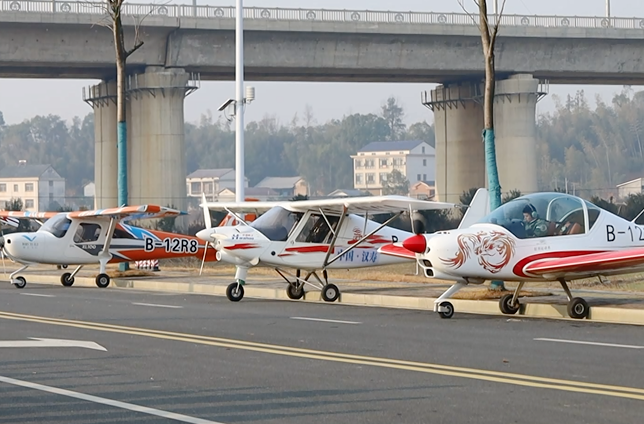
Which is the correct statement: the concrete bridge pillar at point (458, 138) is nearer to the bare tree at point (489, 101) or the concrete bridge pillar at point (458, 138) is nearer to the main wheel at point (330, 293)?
the bare tree at point (489, 101)

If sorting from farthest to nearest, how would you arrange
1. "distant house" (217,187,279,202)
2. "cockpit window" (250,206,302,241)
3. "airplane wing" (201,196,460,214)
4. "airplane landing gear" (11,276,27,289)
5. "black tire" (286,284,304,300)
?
1. "distant house" (217,187,279,202)
2. "airplane landing gear" (11,276,27,289)
3. "black tire" (286,284,304,300)
4. "cockpit window" (250,206,302,241)
5. "airplane wing" (201,196,460,214)

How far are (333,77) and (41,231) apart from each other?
36.2 m

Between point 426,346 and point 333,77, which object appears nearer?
point 426,346

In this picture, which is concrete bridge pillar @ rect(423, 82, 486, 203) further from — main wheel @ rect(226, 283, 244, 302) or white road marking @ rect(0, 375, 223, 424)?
white road marking @ rect(0, 375, 223, 424)

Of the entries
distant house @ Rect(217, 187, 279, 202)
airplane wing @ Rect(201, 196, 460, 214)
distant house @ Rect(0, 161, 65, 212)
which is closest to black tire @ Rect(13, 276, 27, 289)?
airplane wing @ Rect(201, 196, 460, 214)

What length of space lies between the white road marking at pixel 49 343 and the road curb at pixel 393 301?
7.27m

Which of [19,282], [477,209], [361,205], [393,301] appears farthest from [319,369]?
[19,282]

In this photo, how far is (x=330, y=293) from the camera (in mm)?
23719

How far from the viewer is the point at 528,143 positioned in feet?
219

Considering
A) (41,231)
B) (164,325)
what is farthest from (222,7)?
(164,325)

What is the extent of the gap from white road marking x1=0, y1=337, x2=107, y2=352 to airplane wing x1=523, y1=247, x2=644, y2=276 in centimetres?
681

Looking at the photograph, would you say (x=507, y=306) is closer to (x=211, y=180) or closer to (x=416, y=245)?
(x=416, y=245)

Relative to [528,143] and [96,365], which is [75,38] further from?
[96,365]

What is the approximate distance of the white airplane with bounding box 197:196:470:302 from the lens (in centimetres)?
2348
